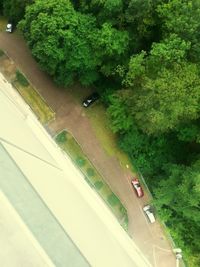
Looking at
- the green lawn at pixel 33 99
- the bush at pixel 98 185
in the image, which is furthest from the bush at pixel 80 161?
the green lawn at pixel 33 99

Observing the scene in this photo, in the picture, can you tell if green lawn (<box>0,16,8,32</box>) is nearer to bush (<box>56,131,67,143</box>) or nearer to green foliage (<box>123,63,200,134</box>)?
bush (<box>56,131,67,143</box>)

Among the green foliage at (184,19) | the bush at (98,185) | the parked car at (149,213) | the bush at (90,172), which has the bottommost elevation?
the parked car at (149,213)

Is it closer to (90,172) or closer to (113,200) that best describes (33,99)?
(90,172)

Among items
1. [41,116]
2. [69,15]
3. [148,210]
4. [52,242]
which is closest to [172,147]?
[148,210]

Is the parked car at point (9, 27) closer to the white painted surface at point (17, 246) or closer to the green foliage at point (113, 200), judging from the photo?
the green foliage at point (113, 200)

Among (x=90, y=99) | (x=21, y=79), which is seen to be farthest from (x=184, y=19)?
(x=21, y=79)

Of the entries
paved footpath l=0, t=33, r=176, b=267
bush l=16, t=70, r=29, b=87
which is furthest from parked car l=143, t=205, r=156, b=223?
bush l=16, t=70, r=29, b=87

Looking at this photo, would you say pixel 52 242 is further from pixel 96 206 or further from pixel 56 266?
pixel 96 206
